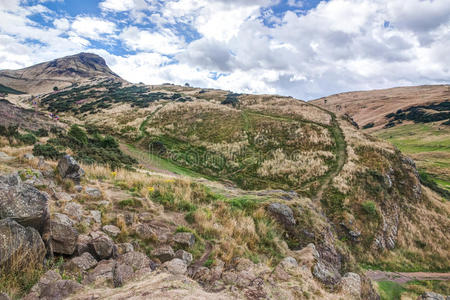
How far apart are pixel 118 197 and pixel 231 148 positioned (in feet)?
88.8

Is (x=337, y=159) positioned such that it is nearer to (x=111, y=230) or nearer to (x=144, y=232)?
(x=144, y=232)

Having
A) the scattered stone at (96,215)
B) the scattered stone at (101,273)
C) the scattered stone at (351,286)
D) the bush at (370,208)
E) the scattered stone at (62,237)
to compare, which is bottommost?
the bush at (370,208)

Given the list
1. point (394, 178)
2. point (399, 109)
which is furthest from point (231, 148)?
point (399, 109)

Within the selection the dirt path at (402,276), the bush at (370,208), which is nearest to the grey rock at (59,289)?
the dirt path at (402,276)

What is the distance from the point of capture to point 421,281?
50.8 feet

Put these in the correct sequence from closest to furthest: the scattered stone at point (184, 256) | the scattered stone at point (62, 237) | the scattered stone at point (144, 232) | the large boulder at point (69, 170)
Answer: the scattered stone at point (62, 237) < the scattered stone at point (184, 256) < the scattered stone at point (144, 232) < the large boulder at point (69, 170)

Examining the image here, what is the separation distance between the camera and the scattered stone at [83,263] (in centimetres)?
400

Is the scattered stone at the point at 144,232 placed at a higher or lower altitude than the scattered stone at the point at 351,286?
higher

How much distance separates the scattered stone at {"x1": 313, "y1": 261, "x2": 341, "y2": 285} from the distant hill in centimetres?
15563

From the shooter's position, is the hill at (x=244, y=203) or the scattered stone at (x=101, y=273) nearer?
the scattered stone at (x=101, y=273)

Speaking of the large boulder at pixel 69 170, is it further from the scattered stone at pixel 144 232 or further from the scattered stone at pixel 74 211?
the scattered stone at pixel 144 232

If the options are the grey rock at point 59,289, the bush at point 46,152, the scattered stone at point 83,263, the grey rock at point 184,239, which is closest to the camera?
the grey rock at point 59,289

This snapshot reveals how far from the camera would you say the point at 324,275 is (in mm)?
6496

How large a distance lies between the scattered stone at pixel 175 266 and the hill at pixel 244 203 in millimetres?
25
